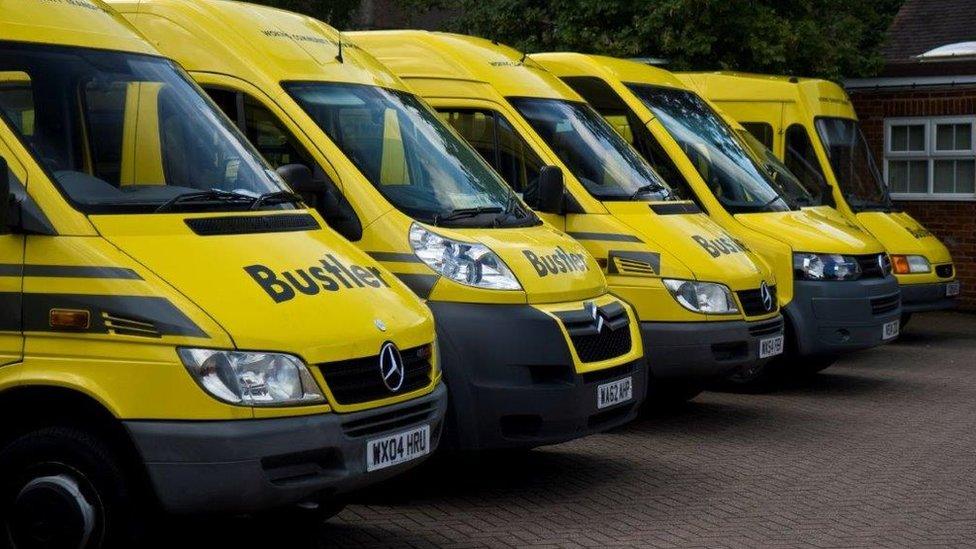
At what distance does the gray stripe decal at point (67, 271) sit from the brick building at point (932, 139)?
15888mm

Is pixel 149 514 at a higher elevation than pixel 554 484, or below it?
higher

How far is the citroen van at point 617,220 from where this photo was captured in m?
10.4

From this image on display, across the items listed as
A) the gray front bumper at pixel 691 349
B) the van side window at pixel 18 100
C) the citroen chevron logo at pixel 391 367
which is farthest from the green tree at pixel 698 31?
the van side window at pixel 18 100

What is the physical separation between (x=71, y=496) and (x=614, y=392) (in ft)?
10.9

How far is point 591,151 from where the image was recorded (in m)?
11.0

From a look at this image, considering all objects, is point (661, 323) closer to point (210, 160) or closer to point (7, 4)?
point (210, 160)

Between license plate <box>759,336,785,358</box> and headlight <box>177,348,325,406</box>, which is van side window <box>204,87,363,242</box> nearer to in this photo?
headlight <box>177,348,325,406</box>

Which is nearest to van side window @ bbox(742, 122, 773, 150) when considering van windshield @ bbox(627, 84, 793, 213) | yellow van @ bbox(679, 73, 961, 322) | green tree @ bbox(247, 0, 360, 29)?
yellow van @ bbox(679, 73, 961, 322)

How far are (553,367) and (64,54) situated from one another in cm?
282

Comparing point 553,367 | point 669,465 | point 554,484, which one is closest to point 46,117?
point 553,367

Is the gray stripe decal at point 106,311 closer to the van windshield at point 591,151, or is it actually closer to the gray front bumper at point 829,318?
the van windshield at point 591,151

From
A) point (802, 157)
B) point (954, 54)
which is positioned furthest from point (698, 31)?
point (802, 157)

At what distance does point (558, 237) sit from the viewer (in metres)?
8.91

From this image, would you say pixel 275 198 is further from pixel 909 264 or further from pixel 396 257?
pixel 909 264
